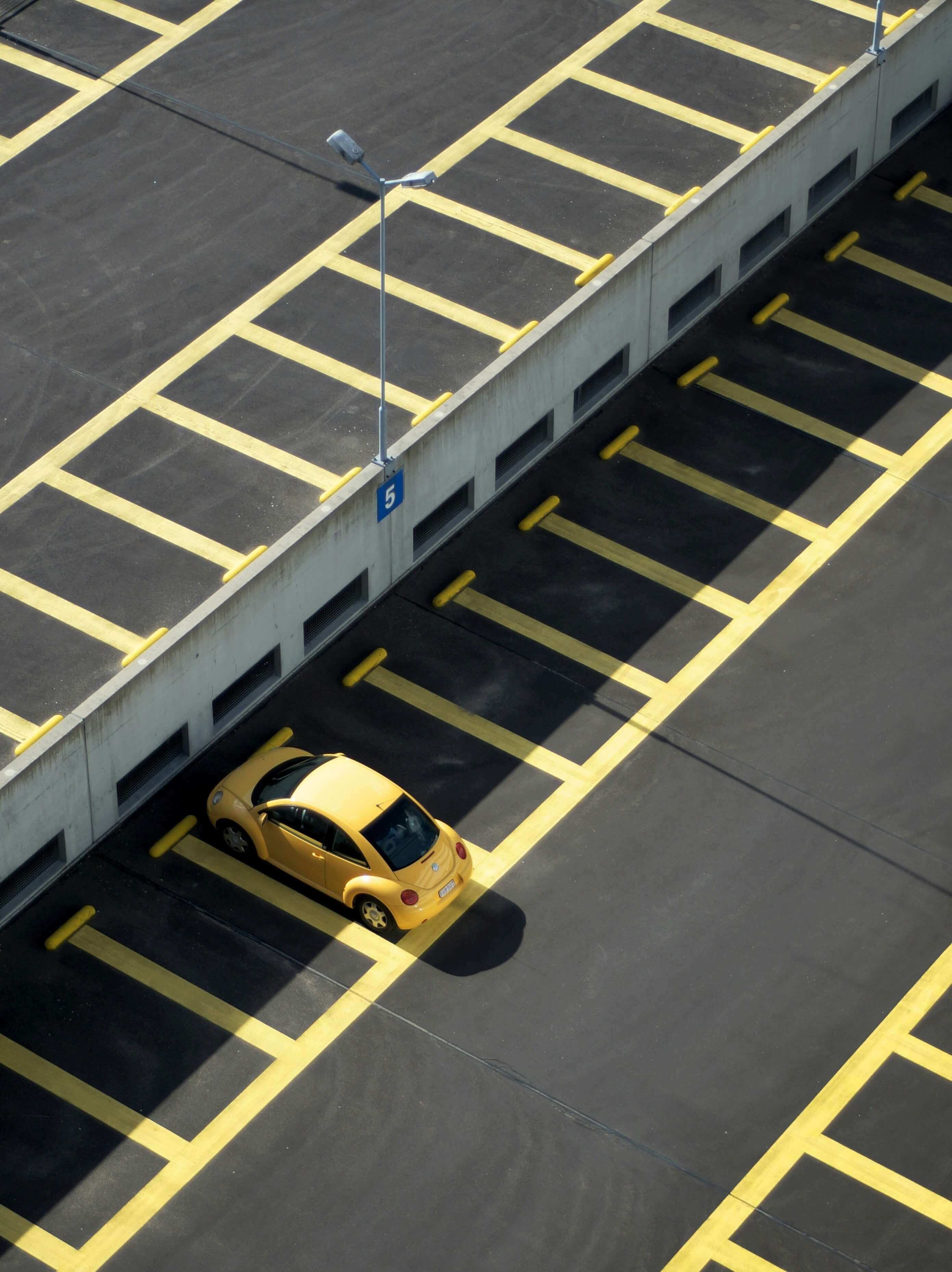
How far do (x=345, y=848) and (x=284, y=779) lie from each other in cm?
165

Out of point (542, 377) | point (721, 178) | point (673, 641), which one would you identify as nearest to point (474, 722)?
point (673, 641)

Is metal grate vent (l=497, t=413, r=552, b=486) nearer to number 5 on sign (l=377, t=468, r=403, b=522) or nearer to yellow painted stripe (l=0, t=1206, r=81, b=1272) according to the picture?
number 5 on sign (l=377, t=468, r=403, b=522)

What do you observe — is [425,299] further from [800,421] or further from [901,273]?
[901,273]

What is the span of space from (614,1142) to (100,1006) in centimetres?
775

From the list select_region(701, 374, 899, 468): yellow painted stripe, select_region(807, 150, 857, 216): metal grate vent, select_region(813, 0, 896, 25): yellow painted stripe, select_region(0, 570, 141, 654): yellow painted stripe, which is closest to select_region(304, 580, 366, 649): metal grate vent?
select_region(0, 570, 141, 654): yellow painted stripe

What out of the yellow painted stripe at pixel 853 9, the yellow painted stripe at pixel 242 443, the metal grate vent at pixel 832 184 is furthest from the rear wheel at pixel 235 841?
the yellow painted stripe at pixel 853 9

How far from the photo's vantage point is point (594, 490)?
43375 millimetres

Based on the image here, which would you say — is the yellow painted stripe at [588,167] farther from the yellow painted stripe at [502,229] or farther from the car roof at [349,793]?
the car roof at [349,793]

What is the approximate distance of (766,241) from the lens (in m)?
47.9

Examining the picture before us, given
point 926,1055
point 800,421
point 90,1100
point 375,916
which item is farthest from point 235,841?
point 800,421

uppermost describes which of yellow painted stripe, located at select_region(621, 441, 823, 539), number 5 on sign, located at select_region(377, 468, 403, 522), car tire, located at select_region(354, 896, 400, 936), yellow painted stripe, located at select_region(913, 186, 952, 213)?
yellow painted stripe, located at select_region(913, 186, 952, 213)

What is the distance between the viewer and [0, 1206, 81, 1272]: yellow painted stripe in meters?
32.2

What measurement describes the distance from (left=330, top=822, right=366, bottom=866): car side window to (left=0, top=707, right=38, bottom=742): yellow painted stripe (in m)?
4.71

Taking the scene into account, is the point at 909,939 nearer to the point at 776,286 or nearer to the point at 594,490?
the point at 594,490
